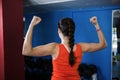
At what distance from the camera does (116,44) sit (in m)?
2.89

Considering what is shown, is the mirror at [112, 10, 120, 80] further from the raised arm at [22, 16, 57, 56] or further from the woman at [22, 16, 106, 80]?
the raised arm at [22, 16, 57, 56]

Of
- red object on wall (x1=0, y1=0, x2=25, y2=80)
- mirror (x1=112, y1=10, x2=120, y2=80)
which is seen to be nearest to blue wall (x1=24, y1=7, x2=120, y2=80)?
mirror (x1=112, y1=10, x2=120, y2=80)

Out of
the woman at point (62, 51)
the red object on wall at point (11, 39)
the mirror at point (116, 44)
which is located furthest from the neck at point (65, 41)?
the mirror at point (116, 44)

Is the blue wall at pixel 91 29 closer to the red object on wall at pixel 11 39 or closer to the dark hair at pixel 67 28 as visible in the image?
the red object on wall at pixel 11 39

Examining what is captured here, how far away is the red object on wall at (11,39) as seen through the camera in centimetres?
235

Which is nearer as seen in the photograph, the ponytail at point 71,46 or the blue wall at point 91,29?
the ponytail at point 71,46

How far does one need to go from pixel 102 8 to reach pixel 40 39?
1.34m

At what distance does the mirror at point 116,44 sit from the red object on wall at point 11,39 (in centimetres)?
138

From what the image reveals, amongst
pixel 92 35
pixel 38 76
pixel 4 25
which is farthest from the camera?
pixel 38 76

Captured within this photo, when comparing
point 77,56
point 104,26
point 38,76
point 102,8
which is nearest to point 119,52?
point 104,26

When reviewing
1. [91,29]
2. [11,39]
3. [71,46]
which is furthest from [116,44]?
[71,46]

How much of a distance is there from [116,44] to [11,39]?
156 cm

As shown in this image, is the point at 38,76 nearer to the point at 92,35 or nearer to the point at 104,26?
the point at 92,35

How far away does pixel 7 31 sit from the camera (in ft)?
7.79
